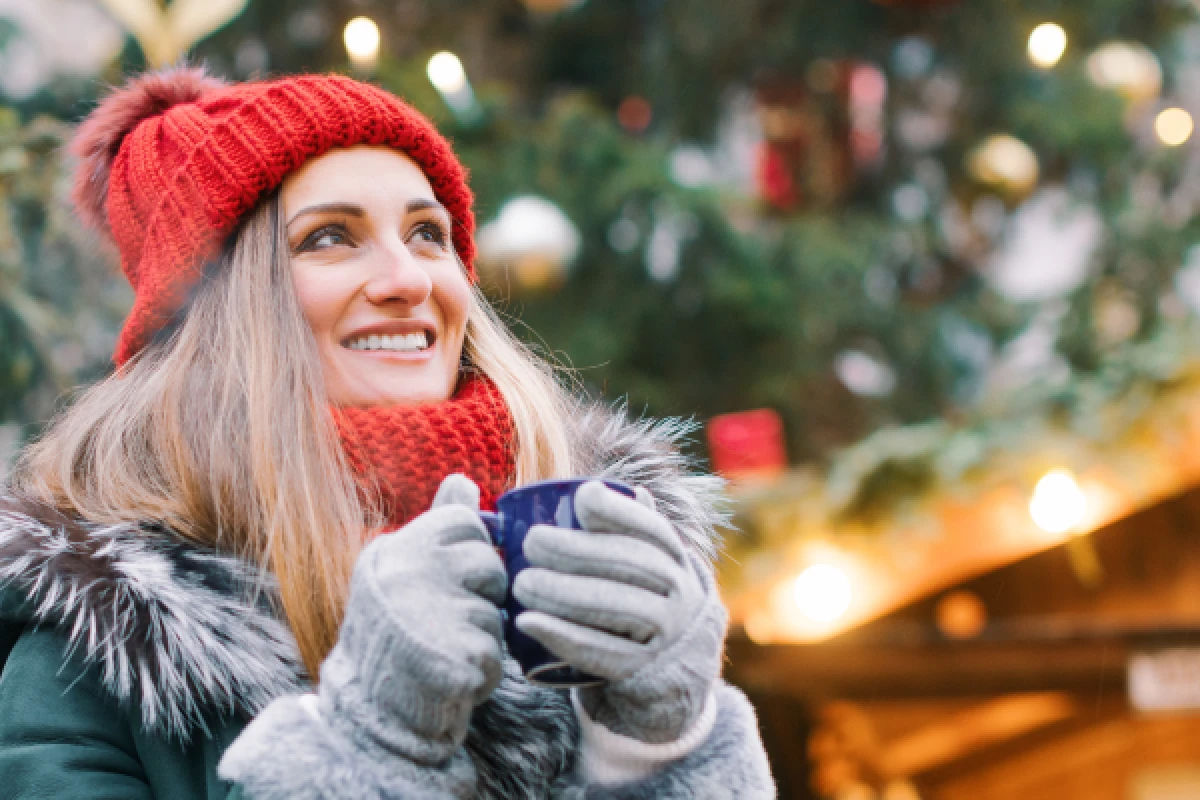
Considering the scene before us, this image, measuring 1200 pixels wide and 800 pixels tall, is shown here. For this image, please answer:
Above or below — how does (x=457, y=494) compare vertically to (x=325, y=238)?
below

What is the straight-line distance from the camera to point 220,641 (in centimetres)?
110

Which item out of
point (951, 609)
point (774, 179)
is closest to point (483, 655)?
point (951, 609)

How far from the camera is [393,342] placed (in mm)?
1313

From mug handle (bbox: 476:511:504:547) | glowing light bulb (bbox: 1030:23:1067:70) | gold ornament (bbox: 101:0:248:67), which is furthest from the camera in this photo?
glowing light bulb (bbox: 1030:23:1067:70)

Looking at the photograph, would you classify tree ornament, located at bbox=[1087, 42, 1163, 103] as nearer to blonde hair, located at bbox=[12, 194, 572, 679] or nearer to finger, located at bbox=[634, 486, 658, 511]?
blonde hair, located at bbox=[12, 194, 572, 679]

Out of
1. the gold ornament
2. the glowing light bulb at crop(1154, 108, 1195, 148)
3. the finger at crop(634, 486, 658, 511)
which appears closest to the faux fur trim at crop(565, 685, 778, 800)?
the finger at crop(634, 486, 658, 511)

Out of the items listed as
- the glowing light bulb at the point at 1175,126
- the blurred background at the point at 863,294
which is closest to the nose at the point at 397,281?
the blurred background at the point at 863,294

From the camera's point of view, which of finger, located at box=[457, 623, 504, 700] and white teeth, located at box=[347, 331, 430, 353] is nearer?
finger, located at box=[457, 623, 504, 700]

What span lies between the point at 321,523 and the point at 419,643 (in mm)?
362

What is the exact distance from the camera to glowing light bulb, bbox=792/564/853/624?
2.76 meters

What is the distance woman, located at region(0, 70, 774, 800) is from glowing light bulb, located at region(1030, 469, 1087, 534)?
164cm

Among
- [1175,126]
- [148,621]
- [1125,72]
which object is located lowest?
[148,621]

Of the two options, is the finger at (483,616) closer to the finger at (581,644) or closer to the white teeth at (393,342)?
the finger at (581,644)

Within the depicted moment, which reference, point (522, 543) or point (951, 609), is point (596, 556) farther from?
point (951, 609)
